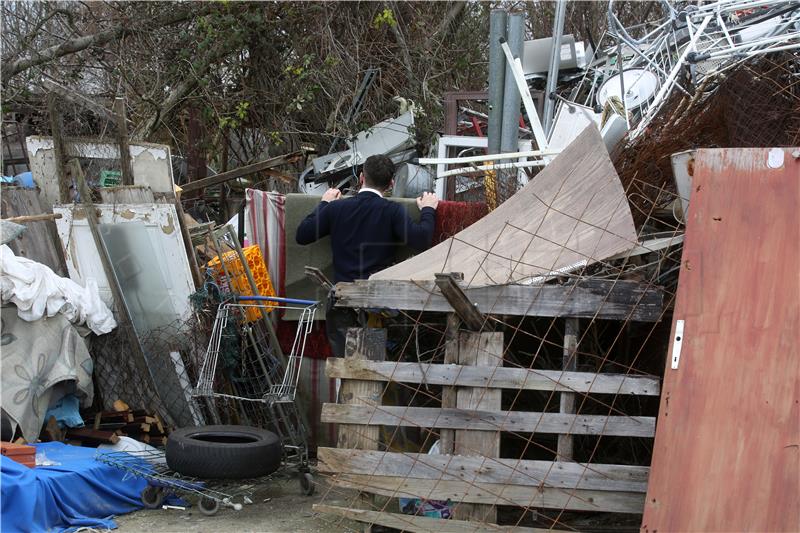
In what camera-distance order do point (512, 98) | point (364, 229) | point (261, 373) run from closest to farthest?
point (364, 229), point (261, 373), point (512, 98)

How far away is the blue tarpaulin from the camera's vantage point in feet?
16.5

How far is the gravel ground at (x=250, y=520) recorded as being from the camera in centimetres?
541

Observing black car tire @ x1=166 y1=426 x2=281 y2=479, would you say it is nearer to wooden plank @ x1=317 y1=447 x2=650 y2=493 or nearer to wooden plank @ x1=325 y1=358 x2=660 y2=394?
wooden plank @ x1=317 y1=447 x2=650 y2=493

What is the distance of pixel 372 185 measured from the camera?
6418mm

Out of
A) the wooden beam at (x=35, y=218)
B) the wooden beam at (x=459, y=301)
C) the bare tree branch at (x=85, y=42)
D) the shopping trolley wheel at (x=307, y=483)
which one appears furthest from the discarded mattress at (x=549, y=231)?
the bare tree branch at (x=85, y=42)

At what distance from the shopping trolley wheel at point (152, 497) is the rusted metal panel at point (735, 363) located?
312 cm

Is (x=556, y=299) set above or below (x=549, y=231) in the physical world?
below

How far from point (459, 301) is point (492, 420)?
68cm

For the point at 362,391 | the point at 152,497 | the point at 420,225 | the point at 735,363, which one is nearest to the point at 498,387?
the point at 362,391

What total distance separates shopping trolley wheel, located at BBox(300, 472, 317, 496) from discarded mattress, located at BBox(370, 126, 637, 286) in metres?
1.63

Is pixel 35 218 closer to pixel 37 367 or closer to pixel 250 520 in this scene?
pixel 37 367

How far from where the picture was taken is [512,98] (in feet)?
23.7

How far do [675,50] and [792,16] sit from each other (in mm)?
1012

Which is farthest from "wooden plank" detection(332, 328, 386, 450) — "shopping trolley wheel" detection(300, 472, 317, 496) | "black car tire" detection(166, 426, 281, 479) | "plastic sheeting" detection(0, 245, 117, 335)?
"plastic sheeting" detection(0, 245, 117, 335)
